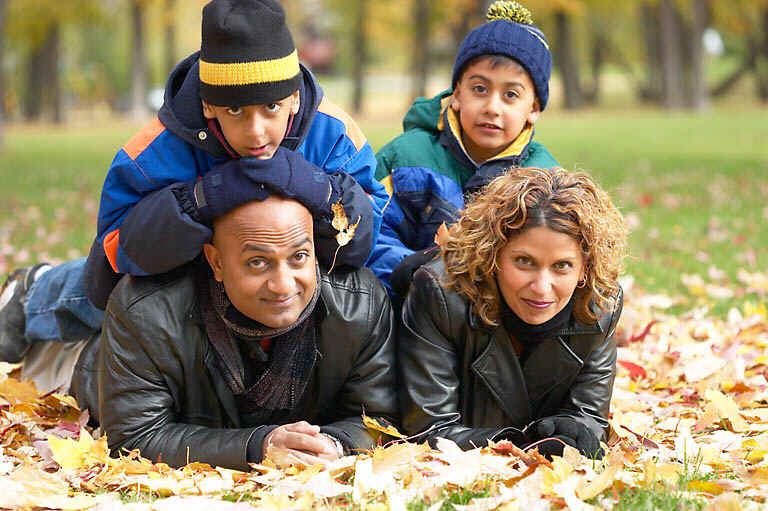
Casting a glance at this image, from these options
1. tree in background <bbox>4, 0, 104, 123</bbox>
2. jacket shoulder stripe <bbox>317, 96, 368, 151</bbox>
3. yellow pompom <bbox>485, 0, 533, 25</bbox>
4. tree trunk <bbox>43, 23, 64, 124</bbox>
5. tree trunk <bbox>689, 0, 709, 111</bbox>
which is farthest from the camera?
tree trunk <bbox>43, 23, 64, 124</bbox>

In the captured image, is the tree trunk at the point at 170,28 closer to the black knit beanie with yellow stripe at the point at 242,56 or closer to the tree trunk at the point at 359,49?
the tree trunk at the point at 359,49

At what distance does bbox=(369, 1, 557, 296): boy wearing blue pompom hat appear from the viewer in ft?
13.4

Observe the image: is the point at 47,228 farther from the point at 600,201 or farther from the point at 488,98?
the point at 600,201

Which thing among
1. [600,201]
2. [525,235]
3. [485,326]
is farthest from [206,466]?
[600,201]

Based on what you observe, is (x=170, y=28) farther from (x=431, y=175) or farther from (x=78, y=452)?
(x=78, y=452)

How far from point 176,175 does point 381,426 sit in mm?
1229

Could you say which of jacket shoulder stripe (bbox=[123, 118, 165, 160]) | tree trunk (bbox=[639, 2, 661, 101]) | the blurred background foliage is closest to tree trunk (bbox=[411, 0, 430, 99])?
the blurred background foliage

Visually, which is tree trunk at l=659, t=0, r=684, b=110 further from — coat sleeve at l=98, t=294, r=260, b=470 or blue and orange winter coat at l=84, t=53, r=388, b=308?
coat sleeve at l=98, t=294, r=260, b=470

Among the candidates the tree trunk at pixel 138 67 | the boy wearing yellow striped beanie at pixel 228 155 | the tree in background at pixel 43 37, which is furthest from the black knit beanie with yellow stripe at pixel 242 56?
the tree trunk at pixel 138 67

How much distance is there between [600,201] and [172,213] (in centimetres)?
158

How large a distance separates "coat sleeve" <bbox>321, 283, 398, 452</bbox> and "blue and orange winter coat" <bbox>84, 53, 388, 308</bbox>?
0.83 feet

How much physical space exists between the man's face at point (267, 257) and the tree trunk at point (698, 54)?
2990 cm

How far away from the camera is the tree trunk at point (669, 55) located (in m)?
30.5

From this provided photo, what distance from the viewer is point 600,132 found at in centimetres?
2286
